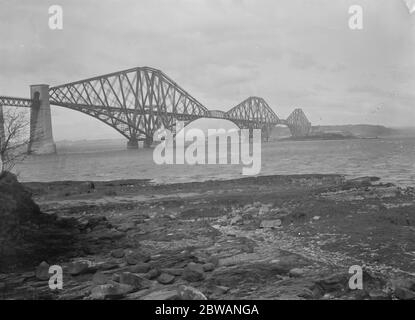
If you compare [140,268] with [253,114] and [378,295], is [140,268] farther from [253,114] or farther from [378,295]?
[253,114]

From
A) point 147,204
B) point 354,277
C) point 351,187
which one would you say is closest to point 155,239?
point 354,277

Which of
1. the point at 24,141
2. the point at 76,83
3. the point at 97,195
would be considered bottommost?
the point at 97,195

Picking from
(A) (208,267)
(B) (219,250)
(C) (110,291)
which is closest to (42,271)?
(C) (110,291)

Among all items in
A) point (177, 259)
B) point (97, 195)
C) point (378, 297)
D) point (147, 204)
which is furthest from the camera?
point (97, 195)

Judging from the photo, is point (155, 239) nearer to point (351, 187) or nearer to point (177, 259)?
point (177, 259)
